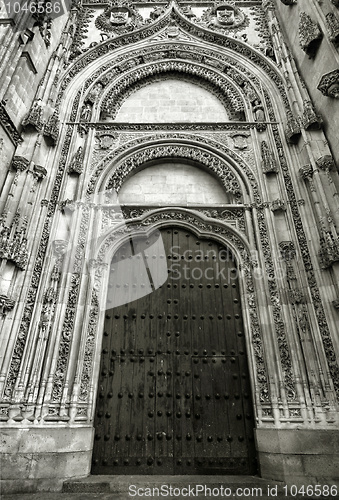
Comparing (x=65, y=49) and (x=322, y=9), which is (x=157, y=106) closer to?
(x=65, y=49)

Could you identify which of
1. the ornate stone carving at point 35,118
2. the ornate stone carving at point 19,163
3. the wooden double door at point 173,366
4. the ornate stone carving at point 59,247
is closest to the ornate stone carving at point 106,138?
the ornate stone carving at point 35,118

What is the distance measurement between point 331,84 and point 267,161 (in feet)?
5.58

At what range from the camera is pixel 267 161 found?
657 cm

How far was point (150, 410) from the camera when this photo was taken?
4.85 metres

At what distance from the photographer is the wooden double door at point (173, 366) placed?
4.60 meters

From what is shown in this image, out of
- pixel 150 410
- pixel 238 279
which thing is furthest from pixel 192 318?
pixel 150 410

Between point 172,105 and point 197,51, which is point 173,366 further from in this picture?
point 197,51

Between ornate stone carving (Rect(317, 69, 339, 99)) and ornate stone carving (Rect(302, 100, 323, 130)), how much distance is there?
0.40m

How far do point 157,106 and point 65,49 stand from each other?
2.84 meters

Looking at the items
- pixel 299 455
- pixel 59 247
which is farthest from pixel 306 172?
pixel 59 247

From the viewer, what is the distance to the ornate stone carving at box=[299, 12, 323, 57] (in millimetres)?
6855

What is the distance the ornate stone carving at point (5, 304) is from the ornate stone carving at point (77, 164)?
9.21ft

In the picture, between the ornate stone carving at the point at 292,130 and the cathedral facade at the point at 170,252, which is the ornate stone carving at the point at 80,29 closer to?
the cathedral facade at the point at 170,252

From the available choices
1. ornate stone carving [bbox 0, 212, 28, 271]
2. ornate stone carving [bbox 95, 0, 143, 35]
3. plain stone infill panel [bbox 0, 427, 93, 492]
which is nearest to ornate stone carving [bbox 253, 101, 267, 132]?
ornate stone carving [bbox 95, 0, 143, 35]
